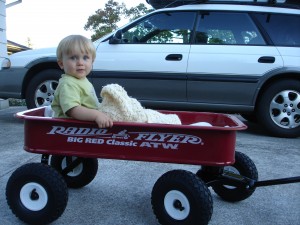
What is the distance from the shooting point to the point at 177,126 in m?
2.22

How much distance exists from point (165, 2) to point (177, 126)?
405 centimetres

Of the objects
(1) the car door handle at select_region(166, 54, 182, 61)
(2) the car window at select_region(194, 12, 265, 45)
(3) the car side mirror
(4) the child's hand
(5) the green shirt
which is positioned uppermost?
(2) the car window at select_region(194, 12, 265, 45)

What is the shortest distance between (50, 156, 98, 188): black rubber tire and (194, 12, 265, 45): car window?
273 cm

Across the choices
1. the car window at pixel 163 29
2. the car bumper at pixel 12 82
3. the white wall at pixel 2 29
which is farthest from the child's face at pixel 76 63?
the white wall at pixel 2 29

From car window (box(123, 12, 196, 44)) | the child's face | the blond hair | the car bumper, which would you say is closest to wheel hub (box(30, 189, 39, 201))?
the child's face

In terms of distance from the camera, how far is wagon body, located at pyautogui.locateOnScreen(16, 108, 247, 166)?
2.24 metres

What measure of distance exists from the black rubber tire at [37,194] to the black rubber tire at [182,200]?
1.86 feet

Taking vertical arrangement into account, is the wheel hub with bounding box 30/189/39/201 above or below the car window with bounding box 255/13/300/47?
below

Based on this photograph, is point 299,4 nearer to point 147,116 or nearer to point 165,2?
point 165,2

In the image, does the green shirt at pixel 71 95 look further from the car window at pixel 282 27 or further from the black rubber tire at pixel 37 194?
the car window at pixel 282 27

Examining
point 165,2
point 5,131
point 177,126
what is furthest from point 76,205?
point 165,2

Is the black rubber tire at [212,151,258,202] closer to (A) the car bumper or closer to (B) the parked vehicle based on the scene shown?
(B) the parked vehicle

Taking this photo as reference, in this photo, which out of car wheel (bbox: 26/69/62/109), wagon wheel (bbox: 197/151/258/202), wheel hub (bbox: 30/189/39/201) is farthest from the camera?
car wheel (bbox: 26/69/62/109)

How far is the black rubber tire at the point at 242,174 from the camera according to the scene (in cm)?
271
